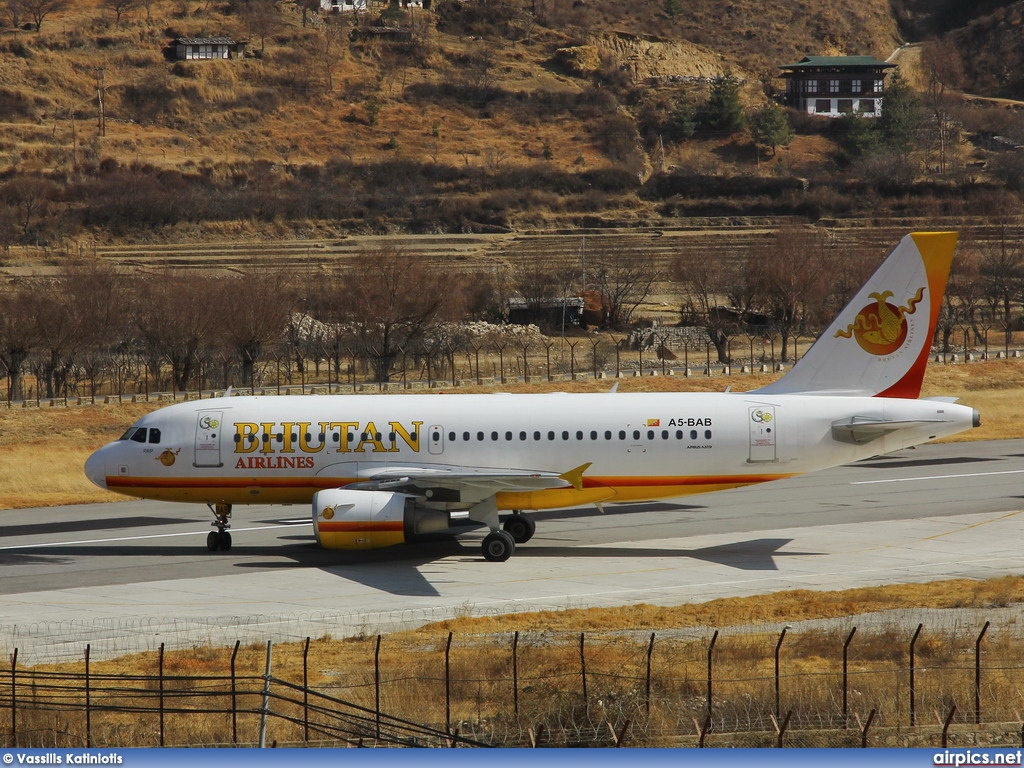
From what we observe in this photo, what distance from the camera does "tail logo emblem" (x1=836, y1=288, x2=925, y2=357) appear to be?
3834 centimetres

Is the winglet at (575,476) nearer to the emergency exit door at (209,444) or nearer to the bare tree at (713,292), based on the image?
the emergency exit door at (209,444)

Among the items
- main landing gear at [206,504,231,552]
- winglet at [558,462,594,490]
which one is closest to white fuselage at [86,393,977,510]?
main landing gear at [206,504,231,552]

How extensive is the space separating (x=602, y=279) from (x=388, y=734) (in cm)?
Answer: 11249

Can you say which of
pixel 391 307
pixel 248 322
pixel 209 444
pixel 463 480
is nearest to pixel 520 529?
pixel 463 480

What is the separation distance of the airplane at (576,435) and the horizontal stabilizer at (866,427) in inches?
1.8

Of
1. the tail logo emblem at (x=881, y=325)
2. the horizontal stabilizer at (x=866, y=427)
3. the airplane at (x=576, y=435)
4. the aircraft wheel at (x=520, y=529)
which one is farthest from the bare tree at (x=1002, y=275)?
the aircraft wheel at (x=520, y=529)

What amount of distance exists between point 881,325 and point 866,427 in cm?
353

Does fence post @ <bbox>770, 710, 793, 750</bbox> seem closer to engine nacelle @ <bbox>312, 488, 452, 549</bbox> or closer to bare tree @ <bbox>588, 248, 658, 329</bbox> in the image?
engine nacelle @ <bbox>312, 488, 452, 549</bbox>

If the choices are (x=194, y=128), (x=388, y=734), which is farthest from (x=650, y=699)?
(x=194, y=128)

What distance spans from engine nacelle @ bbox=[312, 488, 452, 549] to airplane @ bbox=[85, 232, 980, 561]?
1.22 ft

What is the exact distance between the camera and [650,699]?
20484 mm

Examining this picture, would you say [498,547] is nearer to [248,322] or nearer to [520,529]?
[520,529]

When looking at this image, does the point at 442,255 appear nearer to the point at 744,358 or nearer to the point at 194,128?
the point at 744,358

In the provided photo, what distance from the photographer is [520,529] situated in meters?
40.3
